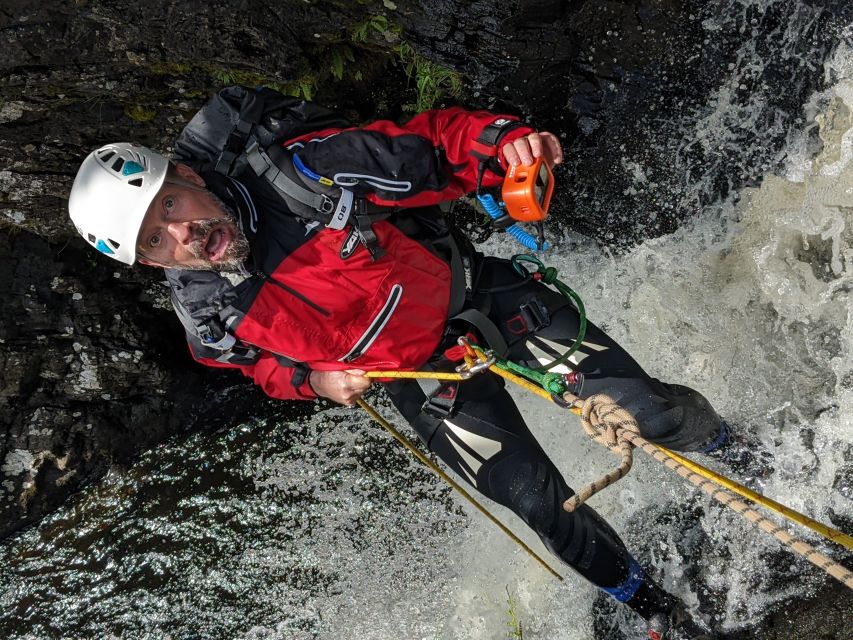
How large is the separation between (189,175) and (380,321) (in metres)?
1.35

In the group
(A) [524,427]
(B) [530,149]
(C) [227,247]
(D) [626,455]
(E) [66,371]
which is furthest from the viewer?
(E) [66,371]

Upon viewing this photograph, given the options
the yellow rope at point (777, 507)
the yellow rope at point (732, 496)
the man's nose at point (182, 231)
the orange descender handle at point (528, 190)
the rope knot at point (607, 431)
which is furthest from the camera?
the man's nose at point (182, 231)

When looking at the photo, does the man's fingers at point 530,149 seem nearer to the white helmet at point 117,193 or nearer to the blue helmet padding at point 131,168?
the white helmet at point 117,193

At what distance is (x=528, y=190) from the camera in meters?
3.20

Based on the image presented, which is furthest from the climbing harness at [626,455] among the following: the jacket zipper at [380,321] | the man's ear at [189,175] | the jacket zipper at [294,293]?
the man's ear at [189,175]

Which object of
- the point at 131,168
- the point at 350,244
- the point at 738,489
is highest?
the point at 738,489

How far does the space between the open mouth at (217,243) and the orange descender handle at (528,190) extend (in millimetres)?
1490

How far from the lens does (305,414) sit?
612cm

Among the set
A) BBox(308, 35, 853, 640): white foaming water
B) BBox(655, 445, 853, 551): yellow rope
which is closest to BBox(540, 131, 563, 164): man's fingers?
BBox(655, 445, 853, 551): yellow rope

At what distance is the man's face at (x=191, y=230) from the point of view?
3455 mm

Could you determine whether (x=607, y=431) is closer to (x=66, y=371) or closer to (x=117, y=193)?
(x=117, y=193)

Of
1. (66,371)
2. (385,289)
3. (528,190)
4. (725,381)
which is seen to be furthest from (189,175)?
(725,381)

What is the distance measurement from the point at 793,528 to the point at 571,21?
12.6ft

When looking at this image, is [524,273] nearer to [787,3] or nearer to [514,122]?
[514,122]
